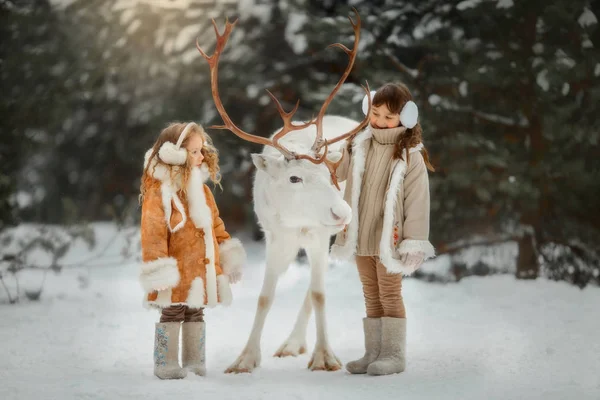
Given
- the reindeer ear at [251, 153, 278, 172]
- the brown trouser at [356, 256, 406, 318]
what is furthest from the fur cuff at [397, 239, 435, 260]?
the reindeer ear at [251, 153, 278, 172]

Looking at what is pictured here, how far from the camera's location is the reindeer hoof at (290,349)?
4.28 meters

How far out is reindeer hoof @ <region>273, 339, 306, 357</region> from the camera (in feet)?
14.0

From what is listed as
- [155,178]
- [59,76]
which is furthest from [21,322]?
[59,76]

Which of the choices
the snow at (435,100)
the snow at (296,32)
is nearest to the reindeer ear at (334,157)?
the snow at (435,100)

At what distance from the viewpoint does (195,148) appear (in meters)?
3.75

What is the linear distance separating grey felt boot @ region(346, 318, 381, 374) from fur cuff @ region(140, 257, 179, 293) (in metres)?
1.05

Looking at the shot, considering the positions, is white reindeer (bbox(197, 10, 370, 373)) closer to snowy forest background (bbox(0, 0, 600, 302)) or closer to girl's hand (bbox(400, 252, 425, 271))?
girl's hand (bbox(400, 252, 425, 271))

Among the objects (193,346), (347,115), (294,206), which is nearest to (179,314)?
(193,346)

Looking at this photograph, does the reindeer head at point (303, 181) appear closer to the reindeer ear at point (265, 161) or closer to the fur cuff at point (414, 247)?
the reindeer ear at point (265, 161)

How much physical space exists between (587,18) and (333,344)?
12.1 ft

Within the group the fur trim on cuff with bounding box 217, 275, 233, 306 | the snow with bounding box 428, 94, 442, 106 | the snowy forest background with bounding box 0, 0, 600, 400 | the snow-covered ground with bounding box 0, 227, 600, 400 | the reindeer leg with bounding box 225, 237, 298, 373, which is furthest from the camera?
the snow with bounding box 428, 94, 442, 106

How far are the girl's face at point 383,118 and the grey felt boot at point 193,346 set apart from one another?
1409 millimetres

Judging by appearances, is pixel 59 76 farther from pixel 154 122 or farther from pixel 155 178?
pixel 155 178

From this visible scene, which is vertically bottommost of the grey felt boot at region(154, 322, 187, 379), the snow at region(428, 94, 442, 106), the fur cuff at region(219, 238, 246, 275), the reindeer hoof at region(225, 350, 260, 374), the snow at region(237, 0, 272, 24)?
the reindeer hoof at region(225, 350, 260, 374)
